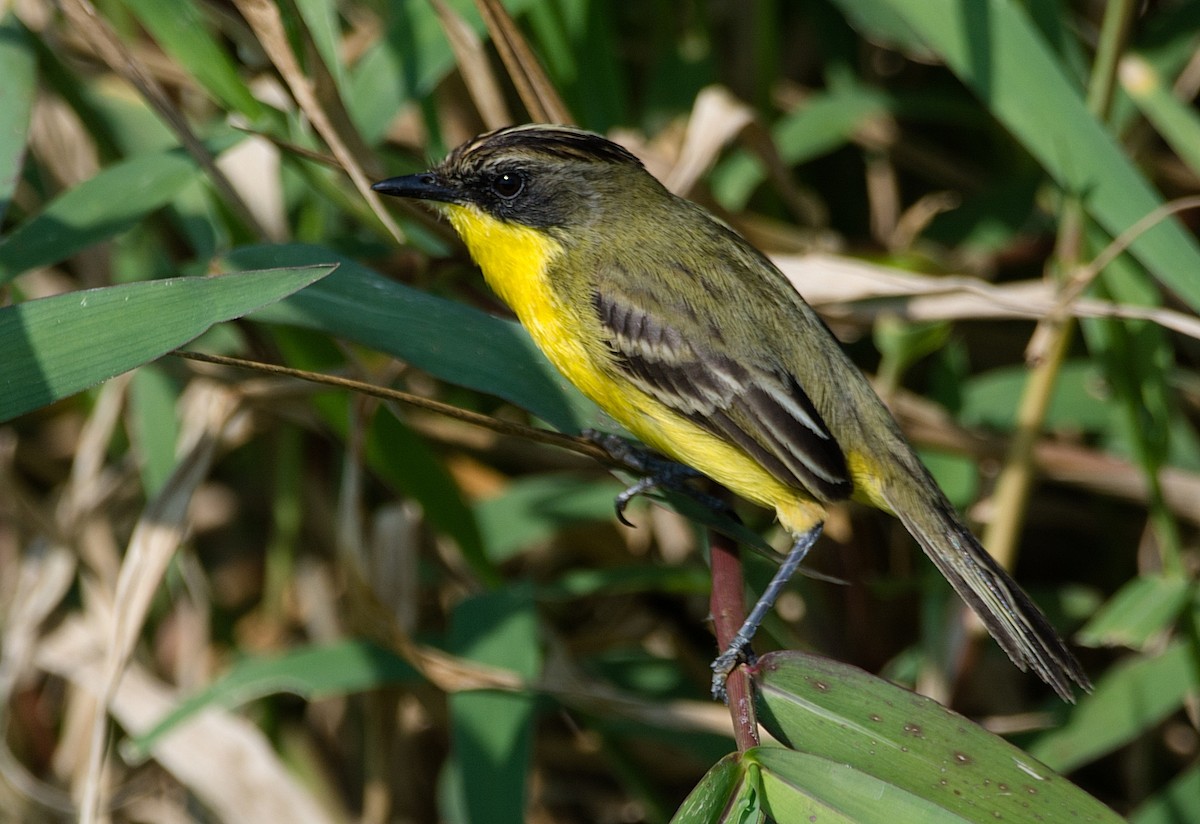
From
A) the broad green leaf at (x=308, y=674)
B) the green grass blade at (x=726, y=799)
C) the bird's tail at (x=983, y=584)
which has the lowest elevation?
the broad green leaf at (x=308, y=674)

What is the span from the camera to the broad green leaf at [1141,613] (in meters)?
2.64

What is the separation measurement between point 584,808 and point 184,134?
7.48 ft

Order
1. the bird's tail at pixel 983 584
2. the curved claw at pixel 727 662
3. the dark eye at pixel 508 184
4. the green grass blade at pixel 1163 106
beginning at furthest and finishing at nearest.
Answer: the green grass blade at pixel 1163 106, the dark eye at pixel 508 184, the bird's tail at pixel 983 584, the curved claw at pixel 727 662

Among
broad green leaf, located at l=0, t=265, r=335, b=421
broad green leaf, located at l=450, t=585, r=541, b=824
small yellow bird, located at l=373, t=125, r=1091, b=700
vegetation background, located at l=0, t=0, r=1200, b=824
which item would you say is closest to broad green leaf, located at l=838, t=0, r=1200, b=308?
vegetation background, located at l=0, t=0, r=1200, b=824

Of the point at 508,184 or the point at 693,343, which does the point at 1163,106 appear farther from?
the point at 508,184

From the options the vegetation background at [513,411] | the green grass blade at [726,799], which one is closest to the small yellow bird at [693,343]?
the vegetation background at [513,411]

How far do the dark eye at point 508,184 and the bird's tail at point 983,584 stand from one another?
1016 mm

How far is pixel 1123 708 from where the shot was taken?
115 inches

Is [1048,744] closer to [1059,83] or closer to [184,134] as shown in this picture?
[1059,83]

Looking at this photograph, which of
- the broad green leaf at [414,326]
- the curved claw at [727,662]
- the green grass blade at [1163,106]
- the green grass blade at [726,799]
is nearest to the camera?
the green grass blade at [726,799]

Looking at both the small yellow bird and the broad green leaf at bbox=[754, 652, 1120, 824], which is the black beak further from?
the broad green leaf at bbox=[754, 652, 1120, 824]

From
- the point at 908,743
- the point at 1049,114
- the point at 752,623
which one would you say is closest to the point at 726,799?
the point at 908,743

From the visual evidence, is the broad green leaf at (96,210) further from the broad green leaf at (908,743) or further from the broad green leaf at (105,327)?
the broad green leaf at (908,743)

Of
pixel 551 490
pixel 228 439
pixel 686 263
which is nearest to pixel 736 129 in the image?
pixel 686 263
